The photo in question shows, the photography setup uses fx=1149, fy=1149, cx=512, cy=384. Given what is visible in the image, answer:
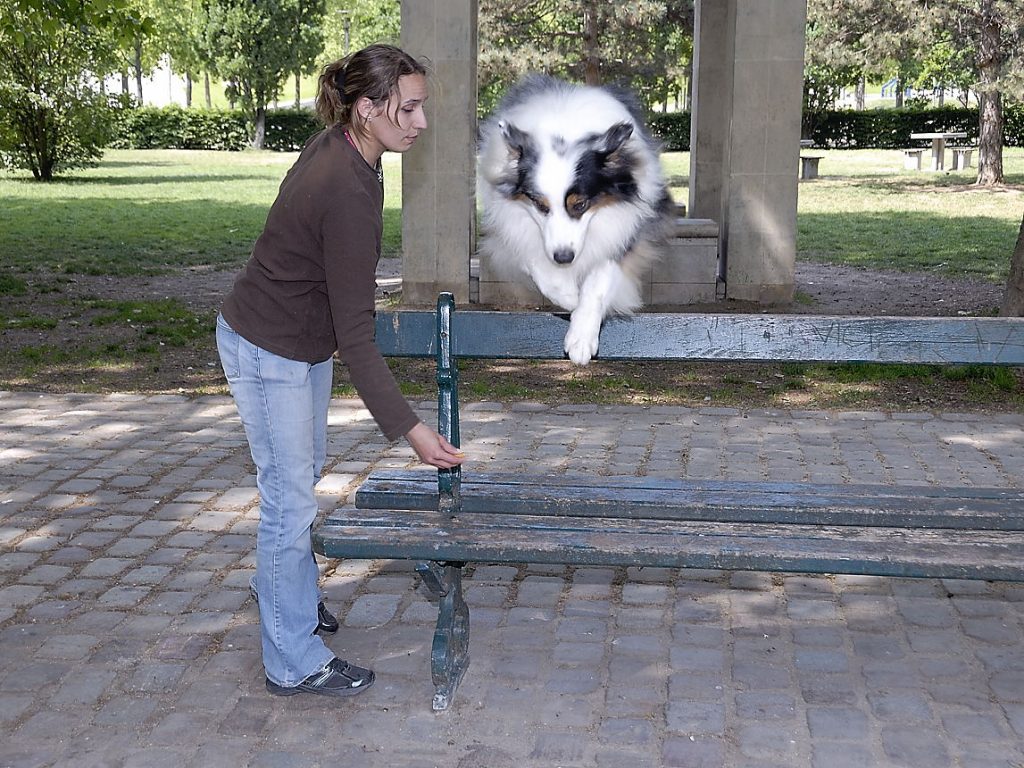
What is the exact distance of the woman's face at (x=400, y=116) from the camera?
3.30 metres

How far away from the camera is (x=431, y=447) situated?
3.38 metres

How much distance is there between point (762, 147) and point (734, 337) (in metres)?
7.12

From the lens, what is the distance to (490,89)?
32.7 meters

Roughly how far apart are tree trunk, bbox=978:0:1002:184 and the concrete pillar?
16127mm

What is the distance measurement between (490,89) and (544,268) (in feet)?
96.2

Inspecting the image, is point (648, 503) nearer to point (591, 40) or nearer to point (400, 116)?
point (400, 116)

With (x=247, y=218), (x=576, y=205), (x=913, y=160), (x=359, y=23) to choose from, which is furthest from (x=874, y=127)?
(x=576, y=205)

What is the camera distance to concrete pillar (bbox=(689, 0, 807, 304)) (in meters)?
10.4

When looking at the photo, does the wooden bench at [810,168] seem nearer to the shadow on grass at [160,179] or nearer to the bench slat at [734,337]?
the shadow on grass at [160,179]

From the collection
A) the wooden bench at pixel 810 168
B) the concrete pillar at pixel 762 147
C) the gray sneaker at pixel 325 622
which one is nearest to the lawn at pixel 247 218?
the wooden bench at pixel 810 168

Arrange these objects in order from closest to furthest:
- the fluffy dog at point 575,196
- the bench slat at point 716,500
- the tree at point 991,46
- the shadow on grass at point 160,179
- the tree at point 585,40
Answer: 1. the bench slat at point 716,500
2. the fluffy dog at point 575,196
3. the tree at point 991,46
4. the shadow on grass at point 160,179
5. the tree at point 585,40

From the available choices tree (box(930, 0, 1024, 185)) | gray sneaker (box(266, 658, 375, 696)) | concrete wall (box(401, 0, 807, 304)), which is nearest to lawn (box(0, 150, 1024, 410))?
concrete wall (box(401, 0, 807, 304))

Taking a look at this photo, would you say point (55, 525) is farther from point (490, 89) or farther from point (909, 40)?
point (490, 89)

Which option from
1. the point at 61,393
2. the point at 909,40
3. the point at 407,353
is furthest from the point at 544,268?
the point at 909,40
